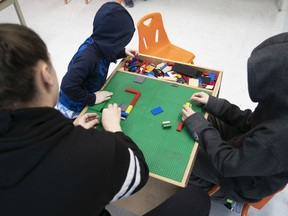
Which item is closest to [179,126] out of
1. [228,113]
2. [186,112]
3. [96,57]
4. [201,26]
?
[186,112]

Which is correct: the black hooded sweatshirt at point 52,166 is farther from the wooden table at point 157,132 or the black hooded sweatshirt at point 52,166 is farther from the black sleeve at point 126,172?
the wooden table at point 157,132

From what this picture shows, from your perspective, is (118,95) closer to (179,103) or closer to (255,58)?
(179,103)

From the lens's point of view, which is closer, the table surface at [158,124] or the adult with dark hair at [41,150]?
the adult with dark hair at [41,150]

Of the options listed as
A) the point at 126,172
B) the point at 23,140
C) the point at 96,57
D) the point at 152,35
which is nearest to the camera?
the point at 23,140

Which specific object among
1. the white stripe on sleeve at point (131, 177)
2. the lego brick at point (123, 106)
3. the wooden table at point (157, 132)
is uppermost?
the white stripe on sleeve at point (131, 177)

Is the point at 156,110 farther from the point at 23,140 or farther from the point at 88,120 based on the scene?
the point at 23,140

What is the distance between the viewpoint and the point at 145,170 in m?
0.83

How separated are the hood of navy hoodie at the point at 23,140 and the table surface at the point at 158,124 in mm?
478

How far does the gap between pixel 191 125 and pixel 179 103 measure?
0.17 meters

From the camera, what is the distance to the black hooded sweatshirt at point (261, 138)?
85 cm

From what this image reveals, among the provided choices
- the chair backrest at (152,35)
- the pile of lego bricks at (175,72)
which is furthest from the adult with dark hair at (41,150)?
the chair backrest at (152,35)

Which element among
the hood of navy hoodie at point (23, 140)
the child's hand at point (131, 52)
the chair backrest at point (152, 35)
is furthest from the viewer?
the chair backrest at point (152, 35)

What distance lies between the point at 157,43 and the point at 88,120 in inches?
41.9

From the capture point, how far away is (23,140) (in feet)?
1.91
